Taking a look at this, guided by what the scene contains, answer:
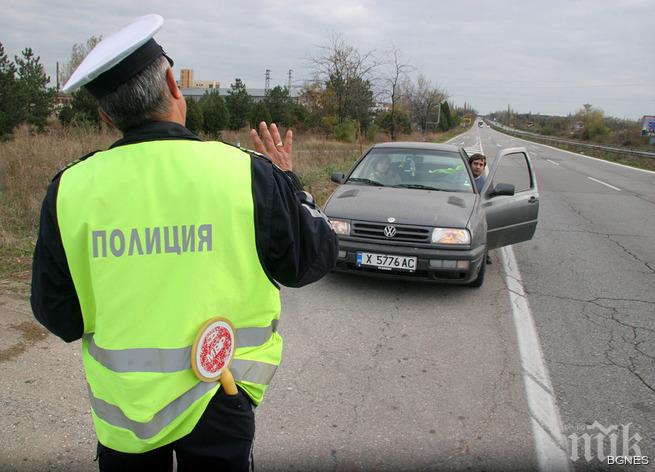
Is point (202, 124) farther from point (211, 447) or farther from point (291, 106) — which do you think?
point (211, 447)

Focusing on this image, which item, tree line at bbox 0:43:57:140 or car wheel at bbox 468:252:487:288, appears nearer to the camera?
car wheel at bbox 468:252:487:288

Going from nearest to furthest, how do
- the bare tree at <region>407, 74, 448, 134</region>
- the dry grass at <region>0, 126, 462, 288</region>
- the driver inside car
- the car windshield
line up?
the dry grass at <region>0, 126, 462, 288</region>
the car windshield
the driver inside car
the bare tree at <region>407, 74, 448, 134</region>

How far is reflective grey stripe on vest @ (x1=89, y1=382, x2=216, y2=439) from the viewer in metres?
1.35

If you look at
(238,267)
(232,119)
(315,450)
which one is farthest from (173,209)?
(232,119)

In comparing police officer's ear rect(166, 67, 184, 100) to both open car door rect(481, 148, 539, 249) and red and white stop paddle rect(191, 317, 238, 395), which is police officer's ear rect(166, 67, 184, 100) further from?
open car door rect(481, 148, 539, 249)

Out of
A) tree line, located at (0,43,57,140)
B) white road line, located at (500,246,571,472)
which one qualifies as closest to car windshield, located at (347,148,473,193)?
white road line, located at (500,246,571,472)

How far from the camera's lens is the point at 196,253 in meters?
1.32

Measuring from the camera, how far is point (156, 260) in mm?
1302

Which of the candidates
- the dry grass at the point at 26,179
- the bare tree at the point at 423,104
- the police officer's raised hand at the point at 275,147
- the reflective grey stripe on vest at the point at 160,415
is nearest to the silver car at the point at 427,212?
the dry grass at the point at 26,179

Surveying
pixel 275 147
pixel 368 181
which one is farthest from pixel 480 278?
pixel 275 147

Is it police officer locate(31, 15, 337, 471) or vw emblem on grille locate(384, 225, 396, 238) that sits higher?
police officer locate(31, 15, 337, 471)

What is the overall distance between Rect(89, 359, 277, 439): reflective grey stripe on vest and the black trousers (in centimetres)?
6

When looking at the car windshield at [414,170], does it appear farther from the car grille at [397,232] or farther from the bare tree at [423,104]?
the bare tree at [423,104]

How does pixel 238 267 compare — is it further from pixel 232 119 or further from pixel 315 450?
pixel 232 119
